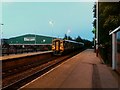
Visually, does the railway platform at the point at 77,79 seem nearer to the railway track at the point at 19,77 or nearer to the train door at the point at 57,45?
the railway track at the point at 19,77

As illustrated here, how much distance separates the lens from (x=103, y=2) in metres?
23.9

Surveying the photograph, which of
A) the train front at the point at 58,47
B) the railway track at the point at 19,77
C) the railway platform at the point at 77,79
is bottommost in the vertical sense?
the railway track at the point at 19,77

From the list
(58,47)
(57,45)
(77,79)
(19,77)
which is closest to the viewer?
(77,79)

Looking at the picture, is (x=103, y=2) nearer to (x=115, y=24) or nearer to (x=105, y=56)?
(x=115, y=24)

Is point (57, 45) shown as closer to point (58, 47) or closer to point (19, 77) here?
point (58, 47)

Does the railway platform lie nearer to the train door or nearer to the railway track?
the railway track

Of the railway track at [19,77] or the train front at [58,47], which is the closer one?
the railway track at [19,77]

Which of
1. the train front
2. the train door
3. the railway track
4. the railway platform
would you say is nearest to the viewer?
the railway platform

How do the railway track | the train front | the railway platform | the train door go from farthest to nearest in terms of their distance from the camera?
the train door, the train front, the railway track, the railway platform

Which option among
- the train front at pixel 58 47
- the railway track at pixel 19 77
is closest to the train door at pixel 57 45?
the train front at pixel 58 47

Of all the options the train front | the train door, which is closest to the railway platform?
the train front

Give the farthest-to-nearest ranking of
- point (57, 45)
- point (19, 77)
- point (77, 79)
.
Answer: point (57, 45) < point (19, 77) < point (77, 79)

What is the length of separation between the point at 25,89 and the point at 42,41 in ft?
331

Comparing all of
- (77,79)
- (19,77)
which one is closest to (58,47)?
(19,77)
